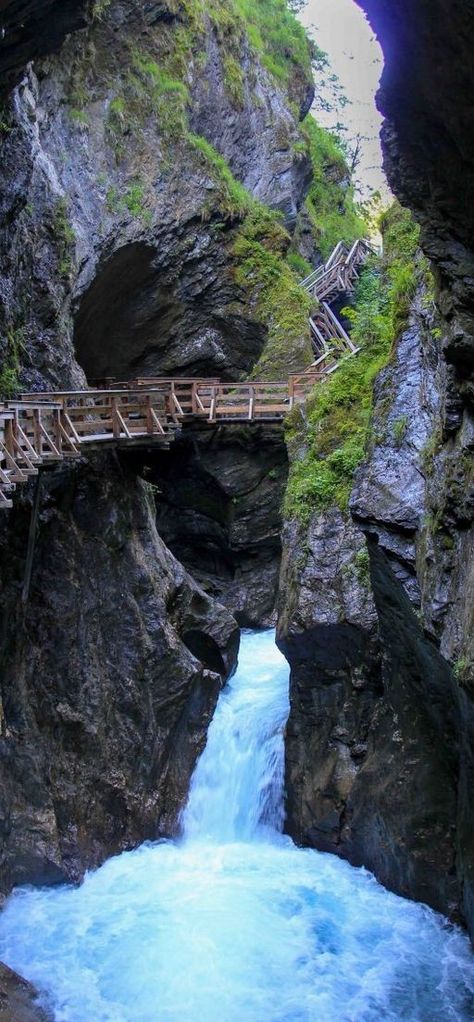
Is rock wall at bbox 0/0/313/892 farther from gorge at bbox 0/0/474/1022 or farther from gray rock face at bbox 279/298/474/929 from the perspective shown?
gray rock face at bbox 279/298/474/929

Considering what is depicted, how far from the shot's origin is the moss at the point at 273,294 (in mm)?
27484

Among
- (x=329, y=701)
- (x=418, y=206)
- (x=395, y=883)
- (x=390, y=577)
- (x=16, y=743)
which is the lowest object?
(x=395, y=883)

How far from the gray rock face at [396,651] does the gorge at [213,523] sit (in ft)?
0.16

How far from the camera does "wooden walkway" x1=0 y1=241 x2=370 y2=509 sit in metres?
11.5

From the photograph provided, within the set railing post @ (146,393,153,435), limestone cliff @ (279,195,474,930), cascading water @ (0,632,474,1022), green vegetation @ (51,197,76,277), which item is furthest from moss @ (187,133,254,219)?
cascading water @ (0,632,474,1022)

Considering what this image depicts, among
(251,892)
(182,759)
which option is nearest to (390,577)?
(251,892)

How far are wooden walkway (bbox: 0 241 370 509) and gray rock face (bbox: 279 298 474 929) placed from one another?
12.4ft

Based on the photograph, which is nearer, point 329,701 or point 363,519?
point 363,519

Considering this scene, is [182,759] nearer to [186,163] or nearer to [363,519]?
[363,519]

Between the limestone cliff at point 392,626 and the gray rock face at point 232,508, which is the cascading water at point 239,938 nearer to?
the limestone cliff at point 392,626

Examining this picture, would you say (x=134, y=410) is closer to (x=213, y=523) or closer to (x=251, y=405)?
(x=251, y=405)

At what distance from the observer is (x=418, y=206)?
9.04 meters

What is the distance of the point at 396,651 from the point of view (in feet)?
42.7

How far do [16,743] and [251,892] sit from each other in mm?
4522
